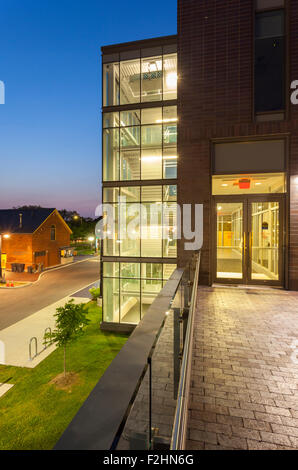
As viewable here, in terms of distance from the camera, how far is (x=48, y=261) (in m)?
36.9

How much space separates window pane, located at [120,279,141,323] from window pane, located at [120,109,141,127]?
1054 cm

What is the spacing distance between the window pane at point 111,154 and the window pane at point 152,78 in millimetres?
3316

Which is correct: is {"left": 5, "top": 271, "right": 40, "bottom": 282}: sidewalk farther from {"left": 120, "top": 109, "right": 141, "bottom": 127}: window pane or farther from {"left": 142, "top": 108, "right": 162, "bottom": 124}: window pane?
{"left": 142, "top": 108, "right": 162, "bottom": 124}: window pane

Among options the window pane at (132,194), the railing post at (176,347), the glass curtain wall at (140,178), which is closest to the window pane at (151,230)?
the glass curtain wall at (140,178)

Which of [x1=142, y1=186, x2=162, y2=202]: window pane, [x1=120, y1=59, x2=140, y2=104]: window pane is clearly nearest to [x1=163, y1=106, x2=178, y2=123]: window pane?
[x1=120, y1=59, x2=140, y2=104]: window pane

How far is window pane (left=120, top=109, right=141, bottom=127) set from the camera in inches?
616

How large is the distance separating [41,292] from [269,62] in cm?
2531

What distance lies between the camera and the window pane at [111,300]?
Answer: 1565 centimetres

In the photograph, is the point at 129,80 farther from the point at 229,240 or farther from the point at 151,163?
the point at 229,240

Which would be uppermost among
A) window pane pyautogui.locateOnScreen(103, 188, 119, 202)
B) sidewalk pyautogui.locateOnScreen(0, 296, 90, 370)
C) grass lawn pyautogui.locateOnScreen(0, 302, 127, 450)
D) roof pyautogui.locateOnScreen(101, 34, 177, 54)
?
roof pyautogui.locateOnScreen(101, 34, 177, 54)

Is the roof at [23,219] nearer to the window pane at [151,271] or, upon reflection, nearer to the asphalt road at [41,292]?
the asphalt road at [41,292]

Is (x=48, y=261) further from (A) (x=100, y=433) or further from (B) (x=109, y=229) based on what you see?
(A) (x=100, y=433)

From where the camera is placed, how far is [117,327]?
15602 millimetres
